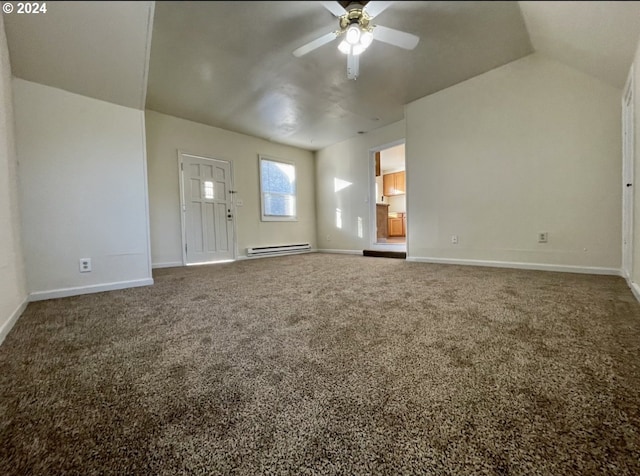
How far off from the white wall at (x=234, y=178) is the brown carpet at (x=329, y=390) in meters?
2.37

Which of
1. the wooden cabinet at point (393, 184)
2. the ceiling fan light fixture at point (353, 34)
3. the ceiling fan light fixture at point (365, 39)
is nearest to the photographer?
the ceiling fan light fixture at point (353, 34)

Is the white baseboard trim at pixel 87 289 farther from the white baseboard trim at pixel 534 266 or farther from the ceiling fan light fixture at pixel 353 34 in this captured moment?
the white baseboard trim at pixel 534 266

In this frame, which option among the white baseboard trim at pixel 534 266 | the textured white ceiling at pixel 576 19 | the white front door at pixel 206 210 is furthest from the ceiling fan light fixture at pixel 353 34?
the white front door at pixel 206 210

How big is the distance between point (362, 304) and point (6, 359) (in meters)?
1.73

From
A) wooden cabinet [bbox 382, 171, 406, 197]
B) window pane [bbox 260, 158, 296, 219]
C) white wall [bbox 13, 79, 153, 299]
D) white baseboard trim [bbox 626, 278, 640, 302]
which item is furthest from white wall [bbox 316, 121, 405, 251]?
wooden cabinet [bbox 382, 171, 406, 197]

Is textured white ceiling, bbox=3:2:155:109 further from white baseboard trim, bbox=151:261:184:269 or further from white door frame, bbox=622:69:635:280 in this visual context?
white door frame, bbox=622:69:635:280

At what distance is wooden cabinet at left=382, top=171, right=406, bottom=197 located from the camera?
27.6 feet

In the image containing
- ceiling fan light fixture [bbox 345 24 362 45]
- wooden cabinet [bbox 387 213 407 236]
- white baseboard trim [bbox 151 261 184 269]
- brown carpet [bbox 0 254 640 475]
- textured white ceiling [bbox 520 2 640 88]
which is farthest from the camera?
wooden cabinet [bbox 387 213 407 236]

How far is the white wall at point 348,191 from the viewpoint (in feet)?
15.7

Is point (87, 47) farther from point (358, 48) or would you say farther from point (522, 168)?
point (522, 168)

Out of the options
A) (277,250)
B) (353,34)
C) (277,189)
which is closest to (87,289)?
(353,34)

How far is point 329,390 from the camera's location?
2.58 feet

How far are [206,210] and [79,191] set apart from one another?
2.09m

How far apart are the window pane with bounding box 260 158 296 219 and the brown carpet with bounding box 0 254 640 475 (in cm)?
367
